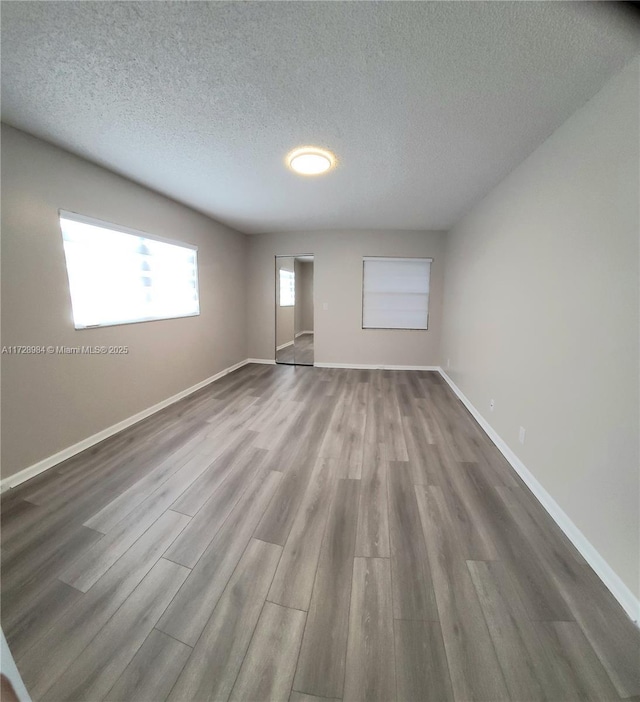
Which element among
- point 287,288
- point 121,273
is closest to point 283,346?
point 287,288

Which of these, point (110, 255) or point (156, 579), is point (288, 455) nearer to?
point (156, 579)

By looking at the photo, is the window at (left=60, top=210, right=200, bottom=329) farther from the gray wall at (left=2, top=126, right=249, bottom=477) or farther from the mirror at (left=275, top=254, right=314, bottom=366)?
the mirror at (left=275, top=254, right=314, bottom=366)

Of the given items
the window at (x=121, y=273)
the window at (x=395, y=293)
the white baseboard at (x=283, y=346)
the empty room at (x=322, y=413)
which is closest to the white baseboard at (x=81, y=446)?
the empty room at (x=322, y=413)

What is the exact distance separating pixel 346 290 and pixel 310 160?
2.68m

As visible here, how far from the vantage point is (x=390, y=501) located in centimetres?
170

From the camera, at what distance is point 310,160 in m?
2.11

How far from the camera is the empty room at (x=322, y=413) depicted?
100cm

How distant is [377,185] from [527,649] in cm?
325

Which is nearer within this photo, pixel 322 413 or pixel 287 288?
pixel 322 413

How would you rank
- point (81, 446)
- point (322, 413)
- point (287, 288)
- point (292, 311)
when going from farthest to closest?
point (292, 311), point (287, 288), point (322, 413), point (81, 446)

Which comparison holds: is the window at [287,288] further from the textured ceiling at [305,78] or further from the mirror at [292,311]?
the textured ceiling at [305,78]

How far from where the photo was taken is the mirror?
5461 mm

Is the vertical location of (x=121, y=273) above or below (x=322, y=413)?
above

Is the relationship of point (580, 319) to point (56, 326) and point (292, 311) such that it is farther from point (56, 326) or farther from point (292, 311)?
point (292, 311)
